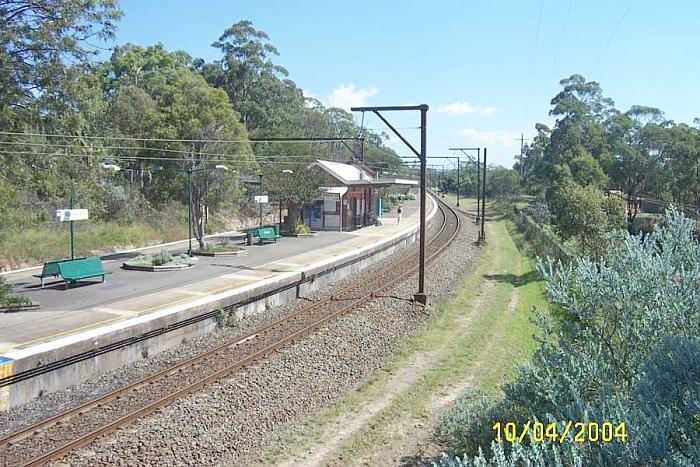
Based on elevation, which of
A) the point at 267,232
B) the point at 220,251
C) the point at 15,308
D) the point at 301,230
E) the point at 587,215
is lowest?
the point at 15,308

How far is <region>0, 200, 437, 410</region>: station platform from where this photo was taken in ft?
34.2

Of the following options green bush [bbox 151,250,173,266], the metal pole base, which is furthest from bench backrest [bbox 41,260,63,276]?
the metal pole base

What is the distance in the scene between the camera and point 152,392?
955cm

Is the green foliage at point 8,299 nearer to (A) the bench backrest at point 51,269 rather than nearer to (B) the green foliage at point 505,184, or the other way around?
(A) the bench backrest at point 51,269

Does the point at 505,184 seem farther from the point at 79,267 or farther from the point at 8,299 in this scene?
the point at 8,299

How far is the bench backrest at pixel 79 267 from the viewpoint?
1645 cm

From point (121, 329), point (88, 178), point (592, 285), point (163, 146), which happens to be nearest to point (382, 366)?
point (121, 329)

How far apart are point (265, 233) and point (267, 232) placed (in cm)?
17

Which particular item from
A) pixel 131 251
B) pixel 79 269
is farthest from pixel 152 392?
pixel 131 251

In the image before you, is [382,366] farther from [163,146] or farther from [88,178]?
[163,146]

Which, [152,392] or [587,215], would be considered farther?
[587,215]

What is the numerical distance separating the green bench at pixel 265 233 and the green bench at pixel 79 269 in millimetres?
11149

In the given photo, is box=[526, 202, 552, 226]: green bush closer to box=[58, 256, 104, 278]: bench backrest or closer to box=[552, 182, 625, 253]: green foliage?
box=[552, 182, 625, 253]: green foliage

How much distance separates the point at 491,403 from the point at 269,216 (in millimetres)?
35168
